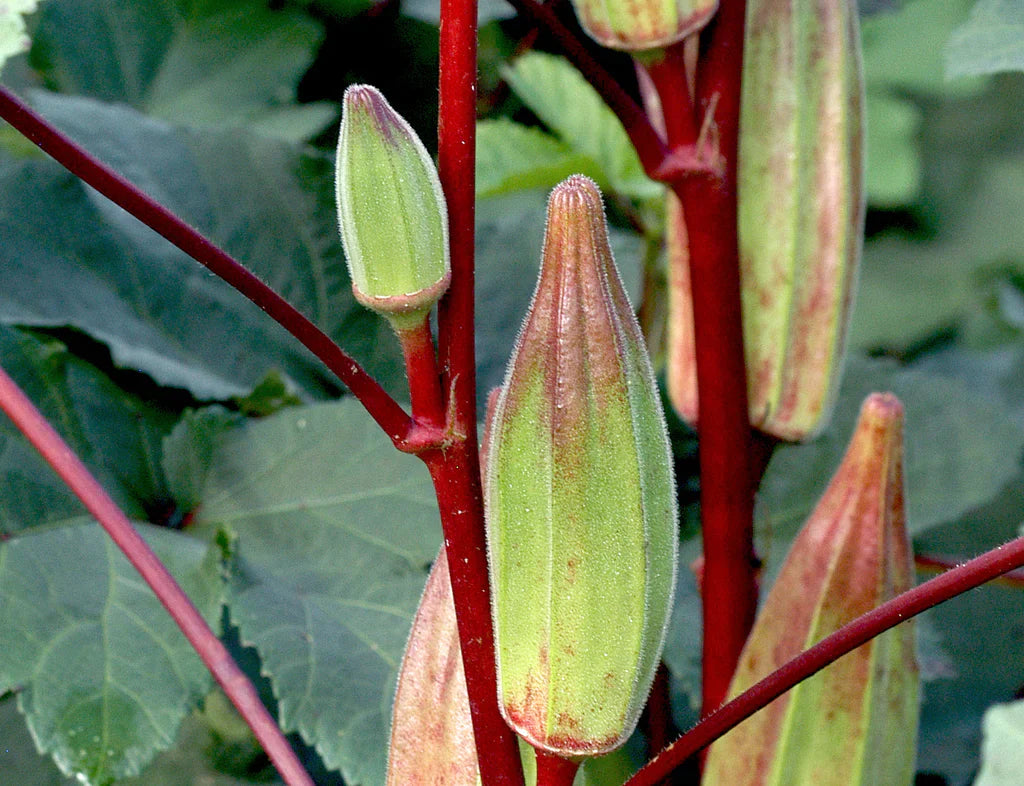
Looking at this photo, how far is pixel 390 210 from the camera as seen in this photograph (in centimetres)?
30

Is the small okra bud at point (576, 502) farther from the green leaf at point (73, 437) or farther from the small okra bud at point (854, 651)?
the green leaf at point (73, 437)

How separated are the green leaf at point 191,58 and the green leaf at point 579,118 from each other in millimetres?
132

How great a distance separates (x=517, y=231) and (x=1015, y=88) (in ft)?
4.65

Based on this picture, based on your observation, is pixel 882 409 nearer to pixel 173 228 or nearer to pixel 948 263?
pixel 173 228

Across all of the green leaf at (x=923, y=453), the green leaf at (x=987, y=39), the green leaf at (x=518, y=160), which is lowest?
the green leaf at (x=923, y=453)

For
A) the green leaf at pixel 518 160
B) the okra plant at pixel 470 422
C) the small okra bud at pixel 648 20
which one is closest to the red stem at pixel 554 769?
the okra plant at pixel 470 422

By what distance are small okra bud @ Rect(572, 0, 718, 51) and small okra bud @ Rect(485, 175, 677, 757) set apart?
121 mm

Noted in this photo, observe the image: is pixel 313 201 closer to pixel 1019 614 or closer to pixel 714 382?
pixel 714 382

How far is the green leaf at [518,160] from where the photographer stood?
69cm

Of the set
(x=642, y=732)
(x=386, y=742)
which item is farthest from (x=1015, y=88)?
(x=386, y=742)

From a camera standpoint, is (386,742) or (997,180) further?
(997,180)

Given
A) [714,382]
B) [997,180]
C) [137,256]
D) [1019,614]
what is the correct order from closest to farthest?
[714,382], [137,256], [1019,614], [997,180]

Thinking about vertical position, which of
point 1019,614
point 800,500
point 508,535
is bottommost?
point 1019,614

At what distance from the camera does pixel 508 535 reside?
325mm
